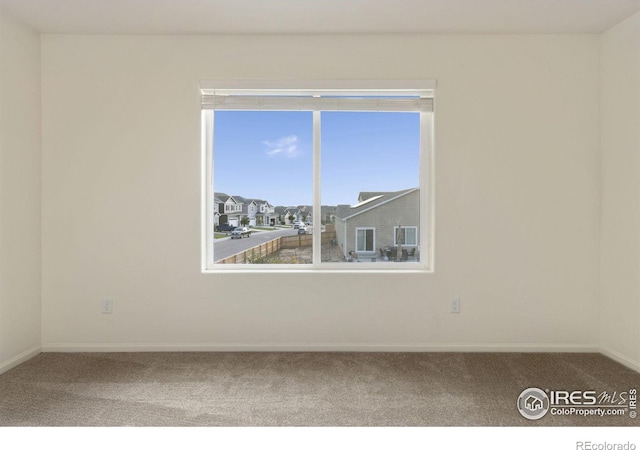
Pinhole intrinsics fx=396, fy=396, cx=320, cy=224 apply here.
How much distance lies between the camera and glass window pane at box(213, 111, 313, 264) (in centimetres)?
325

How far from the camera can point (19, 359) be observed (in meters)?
2.84

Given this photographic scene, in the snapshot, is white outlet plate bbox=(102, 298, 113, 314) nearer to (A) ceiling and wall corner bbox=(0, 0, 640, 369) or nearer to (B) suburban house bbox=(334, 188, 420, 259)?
(A) ceiling and wall corner bbox=(0, 0, 640, 369)

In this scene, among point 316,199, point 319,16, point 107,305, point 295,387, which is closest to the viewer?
point 295,387

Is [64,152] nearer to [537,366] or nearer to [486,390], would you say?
[486,390]

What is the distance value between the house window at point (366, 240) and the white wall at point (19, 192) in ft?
8.19

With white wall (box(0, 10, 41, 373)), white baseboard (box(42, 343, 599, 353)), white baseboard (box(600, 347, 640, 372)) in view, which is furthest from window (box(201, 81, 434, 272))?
white baseboard (box(600, 347, 640, 372))

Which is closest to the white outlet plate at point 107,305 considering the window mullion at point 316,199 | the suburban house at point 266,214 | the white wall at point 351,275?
the white wall at point 351,275

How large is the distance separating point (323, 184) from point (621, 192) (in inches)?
86.4

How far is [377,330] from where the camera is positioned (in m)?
3.12

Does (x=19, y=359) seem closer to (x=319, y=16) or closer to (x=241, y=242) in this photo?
(x=241, y=242)

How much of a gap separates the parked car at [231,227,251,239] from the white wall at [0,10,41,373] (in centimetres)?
147

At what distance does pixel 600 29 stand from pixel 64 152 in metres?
4.17

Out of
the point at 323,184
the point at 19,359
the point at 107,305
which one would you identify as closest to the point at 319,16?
the point at 323,184
